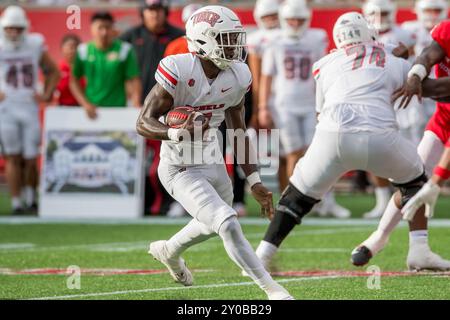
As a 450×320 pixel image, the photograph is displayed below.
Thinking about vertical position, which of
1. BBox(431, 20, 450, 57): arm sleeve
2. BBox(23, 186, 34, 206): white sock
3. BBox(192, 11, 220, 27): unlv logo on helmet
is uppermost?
BBox(192, 11, 220, 27): unlv logo on helmet

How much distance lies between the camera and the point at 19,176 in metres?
12.0

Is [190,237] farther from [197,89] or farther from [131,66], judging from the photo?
[131,66]

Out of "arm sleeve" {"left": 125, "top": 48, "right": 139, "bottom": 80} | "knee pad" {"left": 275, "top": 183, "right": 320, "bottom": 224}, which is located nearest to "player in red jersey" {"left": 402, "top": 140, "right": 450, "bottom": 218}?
"knee pad" {"left": 275, "top": 183, "right": 320, "bottom": 224}

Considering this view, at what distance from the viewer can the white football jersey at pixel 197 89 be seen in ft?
19.0

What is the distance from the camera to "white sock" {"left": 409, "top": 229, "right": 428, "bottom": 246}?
6.92 meters

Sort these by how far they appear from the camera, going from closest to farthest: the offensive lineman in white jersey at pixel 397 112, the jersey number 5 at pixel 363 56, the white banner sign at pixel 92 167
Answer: the jersey number 5 at pixel 363 56, the offensive lineman in white jersey at pixel 397 112, the white banner sign at pixel 92 167

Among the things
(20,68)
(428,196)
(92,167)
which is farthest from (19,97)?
(428,196)

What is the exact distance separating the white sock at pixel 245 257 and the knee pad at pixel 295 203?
1.19 m

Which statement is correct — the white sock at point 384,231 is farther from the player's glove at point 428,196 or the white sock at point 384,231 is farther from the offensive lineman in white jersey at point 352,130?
the player's glove at point 428,196

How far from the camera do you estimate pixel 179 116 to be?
550 centimetres

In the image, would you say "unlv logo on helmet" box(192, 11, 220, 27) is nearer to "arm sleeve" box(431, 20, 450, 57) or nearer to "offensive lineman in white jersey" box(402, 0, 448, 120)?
"arm sleeve" box(431, 20, 450, 57)

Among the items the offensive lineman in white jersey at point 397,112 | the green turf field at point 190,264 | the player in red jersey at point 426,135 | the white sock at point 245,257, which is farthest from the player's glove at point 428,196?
the offensive lineman in white jersey at point 397,112

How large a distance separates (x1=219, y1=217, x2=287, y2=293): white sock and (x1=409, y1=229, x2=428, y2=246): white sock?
1718 mm
